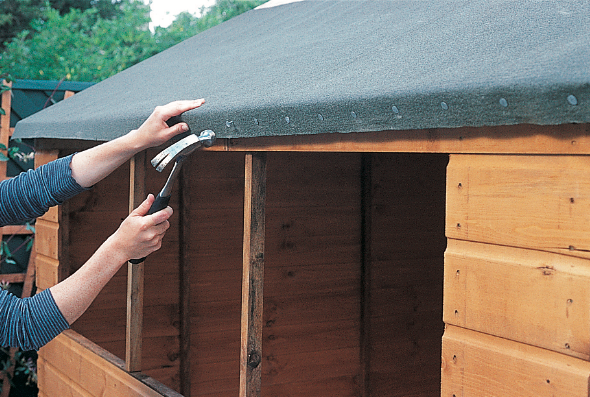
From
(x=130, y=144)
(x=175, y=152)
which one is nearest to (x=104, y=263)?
(x=175, y=152)

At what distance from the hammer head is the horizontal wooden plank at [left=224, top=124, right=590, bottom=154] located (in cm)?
35

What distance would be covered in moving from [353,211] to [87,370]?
179cm

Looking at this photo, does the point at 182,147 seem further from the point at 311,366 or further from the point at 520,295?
the point at 311,366

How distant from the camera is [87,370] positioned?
3268mm

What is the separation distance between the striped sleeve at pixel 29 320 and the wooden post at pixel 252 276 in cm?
57

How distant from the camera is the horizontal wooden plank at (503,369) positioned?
4.10 feet

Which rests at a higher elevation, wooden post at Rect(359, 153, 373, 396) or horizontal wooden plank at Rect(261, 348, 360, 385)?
wooden post at Rect(359, 153, 373, 396)

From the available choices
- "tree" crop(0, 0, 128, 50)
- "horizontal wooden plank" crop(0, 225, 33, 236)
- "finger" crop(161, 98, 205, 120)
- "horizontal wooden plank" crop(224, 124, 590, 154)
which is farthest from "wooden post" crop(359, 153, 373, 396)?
"tree" crop(0, 0, 128, 50)

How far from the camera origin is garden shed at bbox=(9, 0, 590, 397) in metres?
1.29

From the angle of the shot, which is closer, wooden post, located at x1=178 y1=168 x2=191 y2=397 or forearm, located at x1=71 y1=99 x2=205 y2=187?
forearm, located at x1=71 y1=99 x2=205 y2=187

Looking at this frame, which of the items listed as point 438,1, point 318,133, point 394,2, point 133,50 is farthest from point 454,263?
point 133,50

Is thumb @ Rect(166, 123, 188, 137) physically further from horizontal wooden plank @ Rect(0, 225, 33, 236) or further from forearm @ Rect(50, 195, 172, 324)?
horizontal wooden plank @ Rect(0, 225, 33, 236)

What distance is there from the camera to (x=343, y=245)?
4137 millimetres

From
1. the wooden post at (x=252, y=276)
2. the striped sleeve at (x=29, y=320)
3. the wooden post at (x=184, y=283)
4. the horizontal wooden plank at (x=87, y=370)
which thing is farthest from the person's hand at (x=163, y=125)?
the wooden post at (x=184, y=283)
